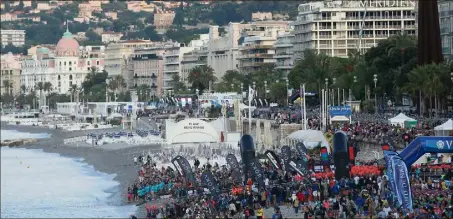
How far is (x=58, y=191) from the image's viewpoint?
5816 cm

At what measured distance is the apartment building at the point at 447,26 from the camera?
7919cm

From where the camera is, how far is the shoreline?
183 feet

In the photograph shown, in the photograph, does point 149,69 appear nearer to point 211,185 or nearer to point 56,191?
point 56,191

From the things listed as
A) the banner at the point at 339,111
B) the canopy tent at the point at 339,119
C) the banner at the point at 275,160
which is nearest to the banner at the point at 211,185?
the banner at the point at 275,160

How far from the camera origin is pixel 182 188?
151ft

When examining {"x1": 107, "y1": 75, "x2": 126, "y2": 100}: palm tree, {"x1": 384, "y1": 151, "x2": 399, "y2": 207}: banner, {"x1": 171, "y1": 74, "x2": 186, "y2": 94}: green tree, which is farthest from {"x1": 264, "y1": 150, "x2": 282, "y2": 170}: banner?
{"x1": 107, "y1": 75, "x2": 126, "y2": 100}: palm tree

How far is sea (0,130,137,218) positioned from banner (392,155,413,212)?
14194 mm

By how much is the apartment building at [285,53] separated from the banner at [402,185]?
9222 cm

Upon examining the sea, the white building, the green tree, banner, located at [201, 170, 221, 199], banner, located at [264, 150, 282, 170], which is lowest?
the sea

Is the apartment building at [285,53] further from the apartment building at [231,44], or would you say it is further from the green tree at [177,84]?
the green tree at [177,84]

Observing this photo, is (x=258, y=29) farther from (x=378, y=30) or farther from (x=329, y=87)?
(x=329, y=87)

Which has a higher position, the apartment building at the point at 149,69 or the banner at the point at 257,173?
the apartment building at the point at 149,69

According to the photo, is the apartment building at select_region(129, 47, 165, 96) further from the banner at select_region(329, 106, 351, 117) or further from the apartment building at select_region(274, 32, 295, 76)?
the banner at select_region(329, 106, 351, 117)

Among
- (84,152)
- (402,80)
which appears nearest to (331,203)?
(402,80)
